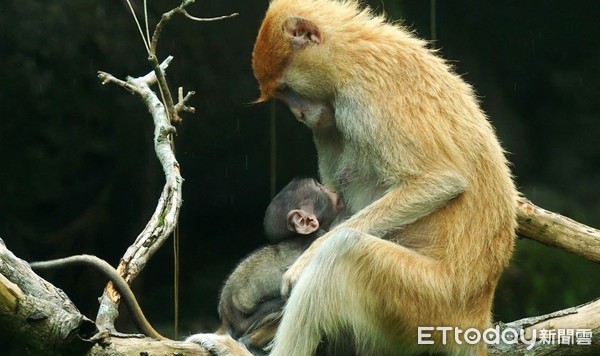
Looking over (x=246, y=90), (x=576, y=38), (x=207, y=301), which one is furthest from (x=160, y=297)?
(x=576, y=38)

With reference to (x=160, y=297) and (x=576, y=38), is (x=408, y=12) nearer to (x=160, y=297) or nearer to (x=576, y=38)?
(x=576, y=38)

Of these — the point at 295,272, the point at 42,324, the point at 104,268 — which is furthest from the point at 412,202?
the point at 42,324

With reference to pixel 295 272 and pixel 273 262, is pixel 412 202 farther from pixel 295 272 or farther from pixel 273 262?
pixel 273 262

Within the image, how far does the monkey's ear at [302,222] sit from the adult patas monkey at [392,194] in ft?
1.39

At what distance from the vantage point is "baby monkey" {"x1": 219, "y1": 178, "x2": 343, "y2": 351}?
502cm

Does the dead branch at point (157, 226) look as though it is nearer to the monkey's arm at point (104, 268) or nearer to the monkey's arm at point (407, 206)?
the monkey's arm at point (104, 268)

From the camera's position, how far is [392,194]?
4.61 m

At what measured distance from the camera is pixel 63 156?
298 inches

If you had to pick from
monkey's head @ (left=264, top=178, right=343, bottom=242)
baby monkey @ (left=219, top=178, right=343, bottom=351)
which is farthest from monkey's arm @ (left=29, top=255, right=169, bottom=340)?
monkey's head @ (left=264, top=178, right=343, bottom=242)

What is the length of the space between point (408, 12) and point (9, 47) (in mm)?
3240

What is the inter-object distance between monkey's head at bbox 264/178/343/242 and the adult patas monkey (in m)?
0.41

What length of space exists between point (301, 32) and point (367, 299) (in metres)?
1.45

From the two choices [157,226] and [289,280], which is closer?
[289,280]

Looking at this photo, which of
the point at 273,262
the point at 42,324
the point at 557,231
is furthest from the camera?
the point at 557,231
